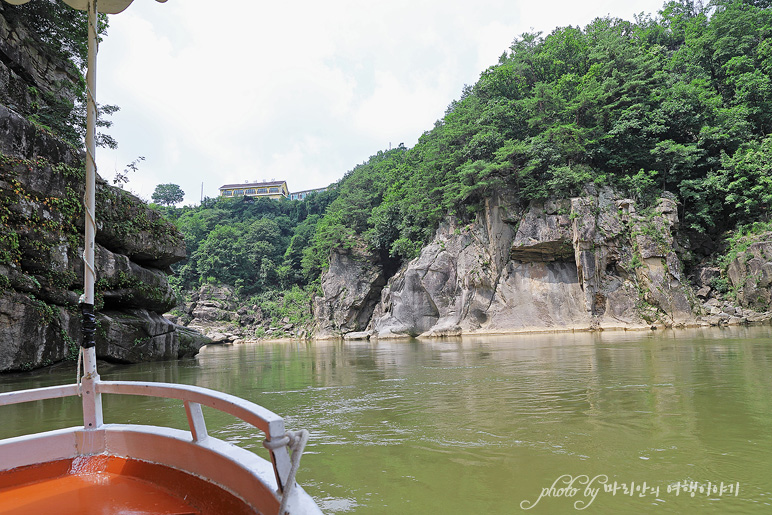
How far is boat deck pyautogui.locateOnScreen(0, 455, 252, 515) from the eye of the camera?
6.81ft

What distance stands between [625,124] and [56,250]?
29478 mm

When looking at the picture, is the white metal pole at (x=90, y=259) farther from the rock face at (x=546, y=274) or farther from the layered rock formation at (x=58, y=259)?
the rock face at (x=546, y=274)

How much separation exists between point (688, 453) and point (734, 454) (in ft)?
1.07

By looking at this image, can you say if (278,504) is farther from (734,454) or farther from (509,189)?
(509,189)

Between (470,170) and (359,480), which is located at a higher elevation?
(470,170)

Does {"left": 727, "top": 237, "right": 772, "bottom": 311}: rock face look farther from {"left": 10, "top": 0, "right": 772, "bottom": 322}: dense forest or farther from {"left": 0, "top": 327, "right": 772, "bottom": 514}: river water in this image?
{"left": 0, "top": 327, "right": 772, "bottom": 514}: river water

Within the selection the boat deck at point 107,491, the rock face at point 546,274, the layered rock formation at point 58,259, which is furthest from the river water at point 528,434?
the rock face at point 546,274

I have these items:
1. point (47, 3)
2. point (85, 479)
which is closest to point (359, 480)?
point (85, 479)

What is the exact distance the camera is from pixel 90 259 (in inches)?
116

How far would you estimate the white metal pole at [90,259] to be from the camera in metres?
2.84

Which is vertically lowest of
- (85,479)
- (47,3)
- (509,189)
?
(85,479)

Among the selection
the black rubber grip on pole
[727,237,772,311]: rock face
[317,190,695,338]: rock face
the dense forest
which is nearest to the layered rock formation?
the black rubber grip on pole

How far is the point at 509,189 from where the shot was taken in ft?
98.3

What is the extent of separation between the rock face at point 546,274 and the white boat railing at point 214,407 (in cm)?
2547
